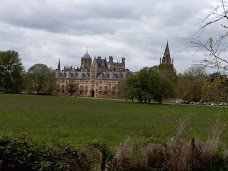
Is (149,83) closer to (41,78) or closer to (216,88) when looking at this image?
(41,78)

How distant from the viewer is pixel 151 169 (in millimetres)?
11672

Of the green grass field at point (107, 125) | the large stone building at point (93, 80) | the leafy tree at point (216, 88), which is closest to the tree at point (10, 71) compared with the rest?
the large stone building at point (93, 80)

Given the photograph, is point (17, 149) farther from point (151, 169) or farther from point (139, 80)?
point (139, 80)

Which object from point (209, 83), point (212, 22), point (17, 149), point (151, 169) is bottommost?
point (151, 169)

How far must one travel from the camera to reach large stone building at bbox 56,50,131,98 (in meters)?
180

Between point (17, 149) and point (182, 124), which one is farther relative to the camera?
point (182, 124)

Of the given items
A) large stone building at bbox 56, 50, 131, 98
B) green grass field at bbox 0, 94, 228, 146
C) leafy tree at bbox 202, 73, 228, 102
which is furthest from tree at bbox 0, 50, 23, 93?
leafy tree at bbox 202, 73, 228, 102

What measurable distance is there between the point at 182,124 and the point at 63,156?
13.6ft

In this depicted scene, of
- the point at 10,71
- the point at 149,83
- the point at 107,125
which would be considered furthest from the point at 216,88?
the point at 10,71

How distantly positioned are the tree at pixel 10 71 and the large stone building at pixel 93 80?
4896 cm

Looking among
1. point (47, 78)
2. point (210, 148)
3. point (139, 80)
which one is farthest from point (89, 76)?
point (210, 148)

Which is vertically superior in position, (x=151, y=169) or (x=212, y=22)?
(x=212, y=22)

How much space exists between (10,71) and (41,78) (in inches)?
766

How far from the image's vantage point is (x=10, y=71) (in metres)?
128
